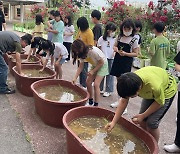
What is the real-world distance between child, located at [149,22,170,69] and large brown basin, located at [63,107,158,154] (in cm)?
159

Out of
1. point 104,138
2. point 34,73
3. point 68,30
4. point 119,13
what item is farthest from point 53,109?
point 119,13

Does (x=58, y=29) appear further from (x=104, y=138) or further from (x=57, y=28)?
(x=104, y=138)

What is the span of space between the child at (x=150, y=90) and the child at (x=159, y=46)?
1.61m

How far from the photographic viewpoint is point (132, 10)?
8820mm

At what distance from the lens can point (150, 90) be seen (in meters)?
2.24

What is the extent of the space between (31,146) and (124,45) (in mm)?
2008

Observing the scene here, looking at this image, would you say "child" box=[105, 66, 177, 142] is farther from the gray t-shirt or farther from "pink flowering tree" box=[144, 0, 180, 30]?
"pink flowering tree" box=[144, 0, 180, 30]

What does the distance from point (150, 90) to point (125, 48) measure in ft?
5.51

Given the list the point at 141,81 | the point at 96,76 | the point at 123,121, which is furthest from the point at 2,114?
the point at 141,81

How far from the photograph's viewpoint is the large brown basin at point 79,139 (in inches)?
91.9

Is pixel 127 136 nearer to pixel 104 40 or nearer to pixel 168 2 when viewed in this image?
pixel 104 40

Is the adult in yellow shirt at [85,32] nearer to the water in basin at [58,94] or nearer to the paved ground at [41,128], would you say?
the water in basin at [58,94]

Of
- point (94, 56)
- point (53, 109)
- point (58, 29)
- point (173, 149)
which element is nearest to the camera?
point (173, 149)

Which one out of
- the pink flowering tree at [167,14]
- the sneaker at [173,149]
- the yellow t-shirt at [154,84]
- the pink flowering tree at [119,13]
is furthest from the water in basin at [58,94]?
the pink flowering tree at [119,13]
